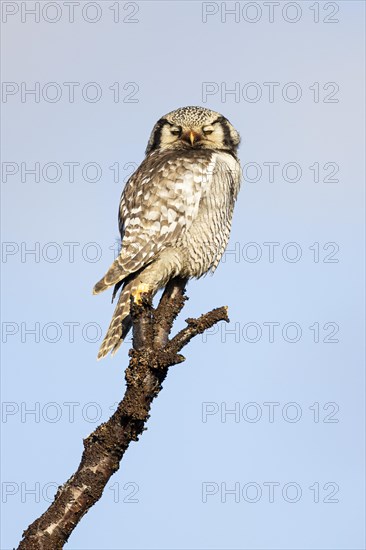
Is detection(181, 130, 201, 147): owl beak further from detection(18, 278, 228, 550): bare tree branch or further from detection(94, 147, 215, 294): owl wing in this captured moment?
detection(18, 278, 228, 550): bare tree branch

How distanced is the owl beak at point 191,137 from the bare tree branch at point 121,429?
2.99 metres

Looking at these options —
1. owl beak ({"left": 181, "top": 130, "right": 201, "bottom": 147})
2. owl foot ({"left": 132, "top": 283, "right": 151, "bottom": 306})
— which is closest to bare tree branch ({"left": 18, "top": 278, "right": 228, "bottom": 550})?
owl foot ({"left": 132, "top": 283, "right": 151, "bottom": 306})

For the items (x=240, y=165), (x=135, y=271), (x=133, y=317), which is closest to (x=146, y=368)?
(x=133, y=317)

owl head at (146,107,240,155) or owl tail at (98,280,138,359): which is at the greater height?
owl head at (146,107,240,155)

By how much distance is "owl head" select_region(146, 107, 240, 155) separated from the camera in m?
8.15

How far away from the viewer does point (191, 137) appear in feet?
26.6

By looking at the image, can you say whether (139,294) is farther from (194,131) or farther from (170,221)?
(194,131)

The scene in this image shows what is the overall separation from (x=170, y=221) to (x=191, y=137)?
121 centimetres

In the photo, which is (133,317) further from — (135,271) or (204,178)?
(204,178)

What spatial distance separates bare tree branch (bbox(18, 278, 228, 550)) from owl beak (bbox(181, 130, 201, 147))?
2991mm

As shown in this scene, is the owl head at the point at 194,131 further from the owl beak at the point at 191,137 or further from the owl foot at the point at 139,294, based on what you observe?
the owl foot at the point at 139,294

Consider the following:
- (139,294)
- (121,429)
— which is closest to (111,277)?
(139,294)

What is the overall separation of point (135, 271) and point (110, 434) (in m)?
2.24

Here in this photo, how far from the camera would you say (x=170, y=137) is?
8.25 meters
